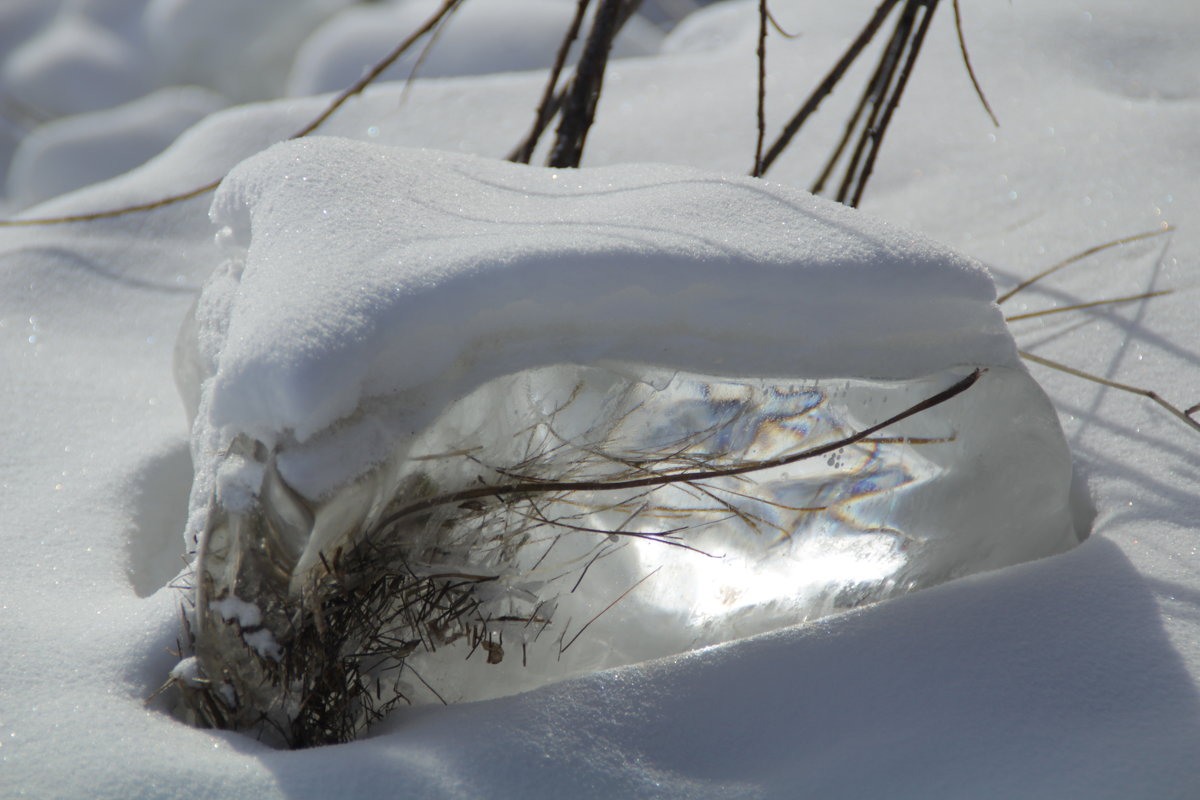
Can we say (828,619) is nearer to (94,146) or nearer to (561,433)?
(561,433)

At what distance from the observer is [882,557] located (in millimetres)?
804

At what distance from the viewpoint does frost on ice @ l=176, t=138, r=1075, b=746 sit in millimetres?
638

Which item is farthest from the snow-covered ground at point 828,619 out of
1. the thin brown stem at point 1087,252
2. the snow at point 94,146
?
the snow at point 94,146

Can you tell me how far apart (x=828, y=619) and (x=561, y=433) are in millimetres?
260

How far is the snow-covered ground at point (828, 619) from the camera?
2.04 feet

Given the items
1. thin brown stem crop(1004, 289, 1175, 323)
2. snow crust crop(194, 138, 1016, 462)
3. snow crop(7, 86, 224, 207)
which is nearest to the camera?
snow crust crop(194, 138, 1016, 462)

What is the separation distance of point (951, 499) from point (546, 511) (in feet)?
1.14

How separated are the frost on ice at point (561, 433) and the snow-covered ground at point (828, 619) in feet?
0.10

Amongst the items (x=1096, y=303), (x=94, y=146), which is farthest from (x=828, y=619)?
(x=94, y=146)

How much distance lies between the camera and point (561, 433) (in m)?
0.74

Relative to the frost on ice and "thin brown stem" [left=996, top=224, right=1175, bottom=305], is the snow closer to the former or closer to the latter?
the frost on ice

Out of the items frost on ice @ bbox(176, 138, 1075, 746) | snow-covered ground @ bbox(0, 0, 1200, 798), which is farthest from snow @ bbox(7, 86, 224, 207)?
frost on ice @ bbox(176, 138, 1075, 746)

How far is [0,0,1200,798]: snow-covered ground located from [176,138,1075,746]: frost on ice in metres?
0.03

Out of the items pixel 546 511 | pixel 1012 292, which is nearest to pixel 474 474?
pixel 546 511
